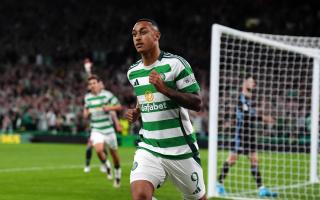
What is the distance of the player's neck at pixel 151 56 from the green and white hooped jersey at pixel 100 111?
8.22 metres

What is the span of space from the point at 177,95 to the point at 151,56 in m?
0.61

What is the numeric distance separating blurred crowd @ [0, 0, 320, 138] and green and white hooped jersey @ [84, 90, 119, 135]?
16838mm

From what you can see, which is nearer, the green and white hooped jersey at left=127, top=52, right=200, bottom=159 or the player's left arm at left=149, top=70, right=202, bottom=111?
the player's left arm at left=149, top=70, right=202, bottom=111

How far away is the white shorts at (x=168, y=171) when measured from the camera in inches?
271

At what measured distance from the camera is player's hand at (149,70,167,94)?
21.2 feet

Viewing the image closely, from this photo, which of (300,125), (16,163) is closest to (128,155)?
(16,163)

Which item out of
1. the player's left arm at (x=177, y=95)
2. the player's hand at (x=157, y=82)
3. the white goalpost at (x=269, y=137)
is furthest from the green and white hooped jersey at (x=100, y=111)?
the player's hand at (x=157, y=82)

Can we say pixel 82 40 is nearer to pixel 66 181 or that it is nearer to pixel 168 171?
pixel 66 181

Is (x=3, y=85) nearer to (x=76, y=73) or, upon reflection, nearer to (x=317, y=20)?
(x=76, y=73)

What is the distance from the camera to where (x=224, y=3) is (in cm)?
4091

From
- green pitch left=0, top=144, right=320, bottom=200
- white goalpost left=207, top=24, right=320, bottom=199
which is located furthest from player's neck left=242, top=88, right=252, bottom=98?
green pitch left=0, top=144, right=320, bottom=200

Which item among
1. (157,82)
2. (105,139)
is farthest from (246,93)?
(157,82)

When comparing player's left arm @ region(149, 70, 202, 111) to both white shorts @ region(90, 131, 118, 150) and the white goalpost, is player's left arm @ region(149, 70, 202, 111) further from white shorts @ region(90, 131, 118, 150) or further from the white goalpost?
white shorts @ region(90, 131, 118, 150)

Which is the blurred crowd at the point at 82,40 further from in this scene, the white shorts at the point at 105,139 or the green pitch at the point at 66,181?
the white shorts at the point at 105,139
